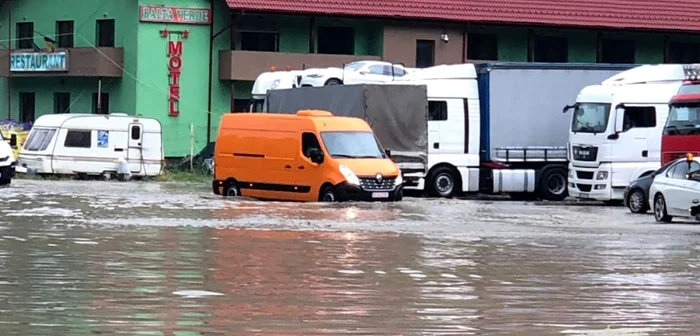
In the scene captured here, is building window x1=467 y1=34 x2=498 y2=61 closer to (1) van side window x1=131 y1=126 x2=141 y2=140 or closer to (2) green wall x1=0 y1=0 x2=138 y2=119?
(2) green wall x1=0 y1=0 x2=138 y2=119

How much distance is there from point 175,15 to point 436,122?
17.8 metres

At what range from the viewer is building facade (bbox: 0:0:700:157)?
52.0 m

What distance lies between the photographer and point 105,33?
54.1 meters

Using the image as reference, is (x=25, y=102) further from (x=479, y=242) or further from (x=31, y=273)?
(x=31, y=273)

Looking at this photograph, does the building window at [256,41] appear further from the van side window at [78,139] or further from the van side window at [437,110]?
the van side window at [437,110]

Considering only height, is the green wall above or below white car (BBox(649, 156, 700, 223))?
above

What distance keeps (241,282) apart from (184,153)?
3768 cm

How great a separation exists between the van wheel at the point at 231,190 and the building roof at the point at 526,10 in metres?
18.2

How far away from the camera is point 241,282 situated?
50.8 feet

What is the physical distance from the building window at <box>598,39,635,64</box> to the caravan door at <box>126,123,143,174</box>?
73.5 feet

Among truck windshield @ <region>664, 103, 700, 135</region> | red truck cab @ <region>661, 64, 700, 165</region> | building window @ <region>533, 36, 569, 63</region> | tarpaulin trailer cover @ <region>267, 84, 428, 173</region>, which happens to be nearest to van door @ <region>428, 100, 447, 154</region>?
tarpaulin trailer cover @ <region>267, 84, 428, 173</region>

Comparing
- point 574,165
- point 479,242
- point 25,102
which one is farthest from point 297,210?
point 25,102

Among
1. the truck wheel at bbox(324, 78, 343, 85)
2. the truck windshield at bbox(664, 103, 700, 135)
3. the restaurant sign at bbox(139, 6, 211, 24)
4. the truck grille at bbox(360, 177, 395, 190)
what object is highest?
the restaurant sign at bbox(139, 6, 211, 24)

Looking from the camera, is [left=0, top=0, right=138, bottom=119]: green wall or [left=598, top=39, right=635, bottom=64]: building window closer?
[left=0, top=0, right=138, bottom=119]: green wall
